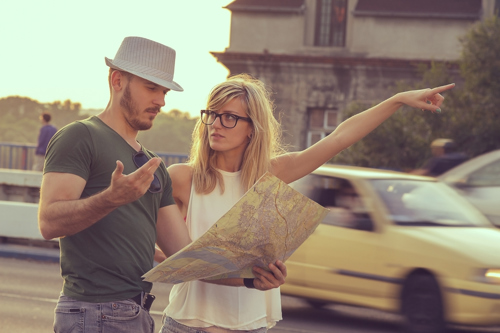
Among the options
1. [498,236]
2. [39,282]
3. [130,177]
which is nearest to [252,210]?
[130,177]

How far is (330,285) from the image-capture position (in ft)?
28.2

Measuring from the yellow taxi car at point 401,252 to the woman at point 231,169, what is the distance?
4.36 meters

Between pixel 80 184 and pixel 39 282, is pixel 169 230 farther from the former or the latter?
pixel 39 282

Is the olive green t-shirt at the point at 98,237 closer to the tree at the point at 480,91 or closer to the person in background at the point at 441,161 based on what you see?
the person in background at the point at 441,161

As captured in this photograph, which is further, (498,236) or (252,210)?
(498,236)

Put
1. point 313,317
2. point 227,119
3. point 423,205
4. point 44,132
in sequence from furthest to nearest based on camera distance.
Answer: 1. point 44,132
2. point 313,317
3. point 423,205
4. point 227,119

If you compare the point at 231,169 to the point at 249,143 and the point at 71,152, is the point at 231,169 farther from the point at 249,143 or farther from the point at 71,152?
the point at 71,152

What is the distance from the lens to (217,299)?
A: 3.55 meters

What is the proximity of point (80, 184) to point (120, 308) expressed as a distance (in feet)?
1.54

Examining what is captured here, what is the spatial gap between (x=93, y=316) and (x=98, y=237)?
10.7 inches

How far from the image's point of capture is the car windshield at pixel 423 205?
28.1 feet

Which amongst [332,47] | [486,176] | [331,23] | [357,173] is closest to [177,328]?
[357,173]

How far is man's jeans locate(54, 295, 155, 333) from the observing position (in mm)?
3117

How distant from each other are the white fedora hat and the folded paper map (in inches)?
26.4
